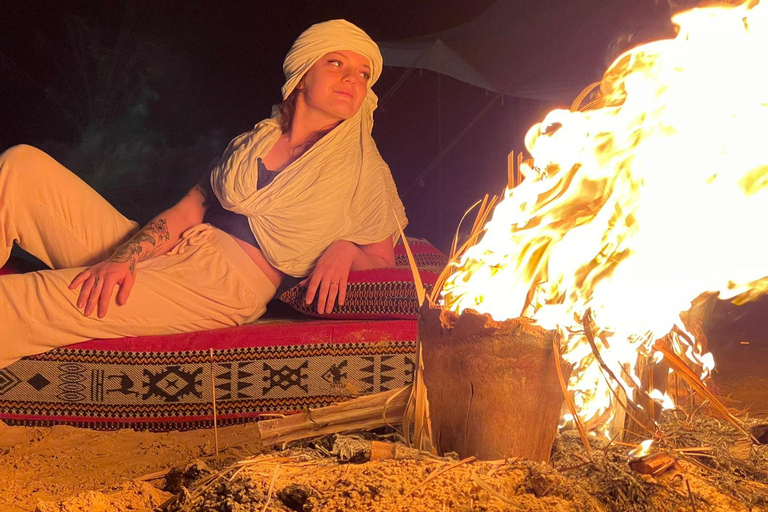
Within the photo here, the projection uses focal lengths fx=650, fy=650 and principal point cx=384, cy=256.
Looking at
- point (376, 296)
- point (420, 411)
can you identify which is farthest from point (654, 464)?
point (376, 296)

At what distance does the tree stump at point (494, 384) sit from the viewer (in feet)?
5.02

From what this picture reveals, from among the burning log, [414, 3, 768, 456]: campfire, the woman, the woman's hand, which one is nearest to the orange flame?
[414, 3, 768, 456]: campfire

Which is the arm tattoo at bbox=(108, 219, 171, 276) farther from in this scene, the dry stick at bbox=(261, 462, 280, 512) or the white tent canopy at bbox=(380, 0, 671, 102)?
the white tent canopy at bbox=(380, 0, 671, 102)

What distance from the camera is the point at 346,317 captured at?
2803mm

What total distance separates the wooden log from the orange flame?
1.11 feet

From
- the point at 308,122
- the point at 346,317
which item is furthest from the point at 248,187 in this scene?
the point at 346,317

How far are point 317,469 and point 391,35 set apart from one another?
403 centimetres

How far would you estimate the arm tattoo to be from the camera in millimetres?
2680

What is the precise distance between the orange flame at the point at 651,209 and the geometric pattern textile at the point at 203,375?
1.09m

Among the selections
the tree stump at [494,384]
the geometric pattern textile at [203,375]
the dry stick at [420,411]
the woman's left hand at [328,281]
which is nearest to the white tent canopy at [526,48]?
the woman's left hand at [328,281]

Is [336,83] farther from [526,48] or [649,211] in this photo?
[526,48]

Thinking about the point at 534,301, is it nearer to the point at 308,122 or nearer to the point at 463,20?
the point at 308,122

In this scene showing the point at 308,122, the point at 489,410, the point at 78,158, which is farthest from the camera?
the point at 78,158

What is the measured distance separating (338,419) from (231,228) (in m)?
1.53
